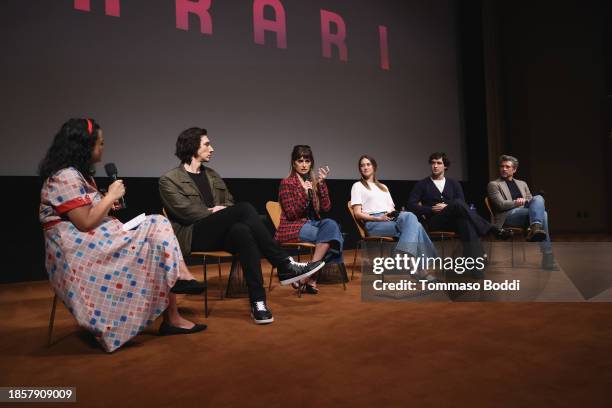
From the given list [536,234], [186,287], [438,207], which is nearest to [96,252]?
[186,287]

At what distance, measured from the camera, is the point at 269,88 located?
213 inches

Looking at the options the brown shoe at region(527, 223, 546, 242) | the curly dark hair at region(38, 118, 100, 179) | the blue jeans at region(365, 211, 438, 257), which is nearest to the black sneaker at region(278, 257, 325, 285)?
the blue jeans at region(365, 211, 438, 257)

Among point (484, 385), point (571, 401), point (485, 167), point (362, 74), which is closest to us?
point (571, 401)

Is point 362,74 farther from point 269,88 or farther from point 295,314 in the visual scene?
point 295,314

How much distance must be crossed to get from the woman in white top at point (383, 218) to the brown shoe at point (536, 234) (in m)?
0.95

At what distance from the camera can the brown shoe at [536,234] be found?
3.87 m

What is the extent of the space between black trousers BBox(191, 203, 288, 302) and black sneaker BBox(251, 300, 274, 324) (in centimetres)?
4

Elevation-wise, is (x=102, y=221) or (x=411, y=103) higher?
(x=411, y=103)

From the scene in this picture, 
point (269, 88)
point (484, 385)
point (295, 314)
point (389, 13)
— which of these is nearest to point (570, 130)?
point (389, 13)

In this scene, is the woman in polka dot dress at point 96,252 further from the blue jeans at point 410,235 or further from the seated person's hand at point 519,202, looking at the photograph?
the seated person's hand at point 519,202

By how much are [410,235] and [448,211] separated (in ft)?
1.44

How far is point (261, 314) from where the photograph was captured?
2518mm

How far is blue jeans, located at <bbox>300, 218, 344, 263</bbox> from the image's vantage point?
3.42 meters

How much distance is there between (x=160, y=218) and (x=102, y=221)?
256 millimetres
